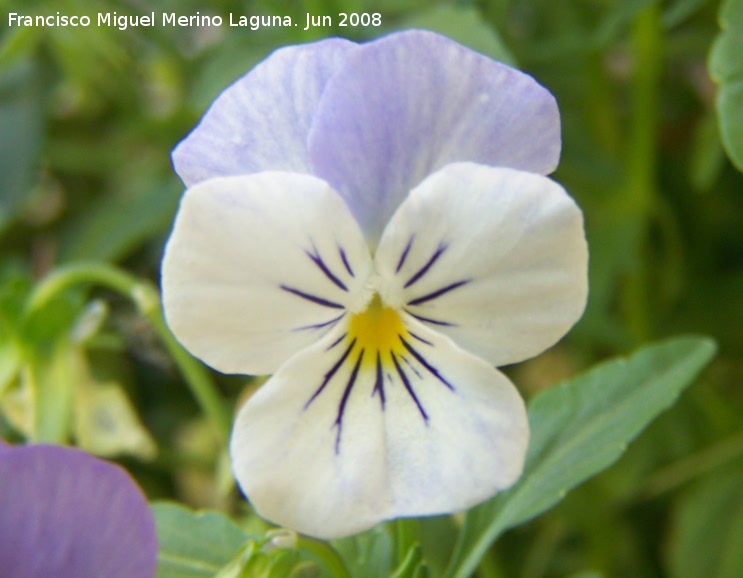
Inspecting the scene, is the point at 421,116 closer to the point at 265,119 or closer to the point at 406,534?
the point at 265,119

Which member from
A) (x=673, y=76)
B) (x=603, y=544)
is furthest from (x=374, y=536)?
(x=673, y=76)

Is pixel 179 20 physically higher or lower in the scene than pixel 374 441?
higher

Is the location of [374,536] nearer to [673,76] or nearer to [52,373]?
[52,373]

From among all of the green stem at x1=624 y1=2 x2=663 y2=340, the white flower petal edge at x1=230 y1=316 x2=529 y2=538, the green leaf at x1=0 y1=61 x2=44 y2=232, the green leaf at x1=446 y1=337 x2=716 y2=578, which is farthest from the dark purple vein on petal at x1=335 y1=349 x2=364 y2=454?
the green leaf at x1=0 y1=61 x2=44 y2=232

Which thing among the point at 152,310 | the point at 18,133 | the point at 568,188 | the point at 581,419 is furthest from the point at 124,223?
the point at 581,419

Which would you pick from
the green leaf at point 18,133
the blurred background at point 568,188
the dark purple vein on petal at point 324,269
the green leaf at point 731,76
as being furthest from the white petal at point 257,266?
the green leaf at point 18,133

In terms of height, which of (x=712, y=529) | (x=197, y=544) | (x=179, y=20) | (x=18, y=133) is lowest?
(x=712, y=529)

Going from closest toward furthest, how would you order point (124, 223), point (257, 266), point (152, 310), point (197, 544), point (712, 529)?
point (257, 266) → point (197, 544) → point (152, 310) → point (712, 529) → point (124, 223)
